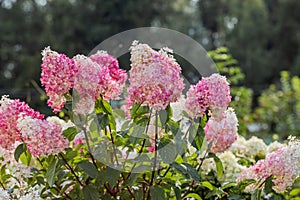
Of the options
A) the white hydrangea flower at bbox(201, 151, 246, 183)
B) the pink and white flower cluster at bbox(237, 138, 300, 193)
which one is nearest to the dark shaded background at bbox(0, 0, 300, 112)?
the white hydrangea flower at bbox(201, 151, 246, 183)

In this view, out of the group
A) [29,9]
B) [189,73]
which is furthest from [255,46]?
[29,9]

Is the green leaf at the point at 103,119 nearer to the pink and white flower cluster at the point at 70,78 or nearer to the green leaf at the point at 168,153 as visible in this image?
the pink and white flower cluster at the point at 70,78

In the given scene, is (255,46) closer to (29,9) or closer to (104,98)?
(29,9)

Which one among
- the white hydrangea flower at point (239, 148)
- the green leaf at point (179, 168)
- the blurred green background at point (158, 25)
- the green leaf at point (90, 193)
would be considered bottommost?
the green leaf at point (90, 193)

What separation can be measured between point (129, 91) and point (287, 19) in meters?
11.7

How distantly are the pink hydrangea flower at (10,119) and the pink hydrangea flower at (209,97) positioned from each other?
37cm

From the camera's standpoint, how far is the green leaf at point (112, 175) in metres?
1.21

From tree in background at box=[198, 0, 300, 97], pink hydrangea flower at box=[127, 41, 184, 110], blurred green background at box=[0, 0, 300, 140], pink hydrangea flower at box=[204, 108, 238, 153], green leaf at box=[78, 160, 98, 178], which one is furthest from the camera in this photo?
tree in background at box=[198, 0, 300, 97]

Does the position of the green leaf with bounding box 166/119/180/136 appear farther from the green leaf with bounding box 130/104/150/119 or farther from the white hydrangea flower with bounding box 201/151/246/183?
the white hydrangea flower with bounding box 201/151/246/183

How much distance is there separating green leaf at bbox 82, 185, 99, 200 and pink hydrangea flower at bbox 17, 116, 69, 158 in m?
0.14

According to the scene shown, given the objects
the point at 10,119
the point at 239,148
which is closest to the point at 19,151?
the point at 10,119

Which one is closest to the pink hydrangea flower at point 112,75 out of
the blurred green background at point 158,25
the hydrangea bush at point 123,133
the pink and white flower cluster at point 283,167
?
the hydrangea bush at point 123,133

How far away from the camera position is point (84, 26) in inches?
429

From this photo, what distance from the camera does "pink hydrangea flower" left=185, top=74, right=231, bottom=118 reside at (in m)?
1.19
